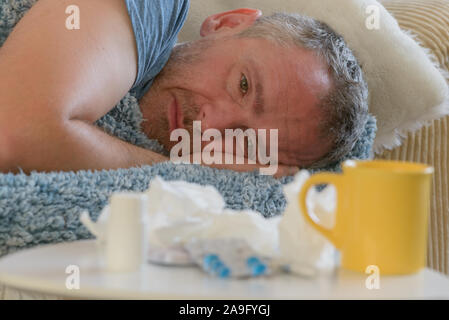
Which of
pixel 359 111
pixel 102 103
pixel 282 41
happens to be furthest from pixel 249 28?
pixel 102 103

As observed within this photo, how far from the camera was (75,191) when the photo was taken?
3.13 ft

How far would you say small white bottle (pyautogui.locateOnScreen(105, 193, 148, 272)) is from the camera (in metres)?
0.65

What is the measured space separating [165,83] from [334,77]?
13.9 inches

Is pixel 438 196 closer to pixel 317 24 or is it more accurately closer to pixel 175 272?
pixel 317 24

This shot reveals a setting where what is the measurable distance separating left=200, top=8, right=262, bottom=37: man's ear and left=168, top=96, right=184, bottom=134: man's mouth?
0.71 feet

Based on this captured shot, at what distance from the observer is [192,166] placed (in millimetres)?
1174

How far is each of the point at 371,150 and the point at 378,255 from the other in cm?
93

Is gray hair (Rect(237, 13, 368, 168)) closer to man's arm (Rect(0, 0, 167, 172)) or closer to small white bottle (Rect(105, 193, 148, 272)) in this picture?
man's arm (Rect(0, 0, 167, 172))

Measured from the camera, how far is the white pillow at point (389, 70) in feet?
5.12

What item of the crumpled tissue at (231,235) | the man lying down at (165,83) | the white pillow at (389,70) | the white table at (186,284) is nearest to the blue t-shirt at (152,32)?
the man lying down at (165,83)

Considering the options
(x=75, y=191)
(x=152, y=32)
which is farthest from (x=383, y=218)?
(x=152, y=32)
